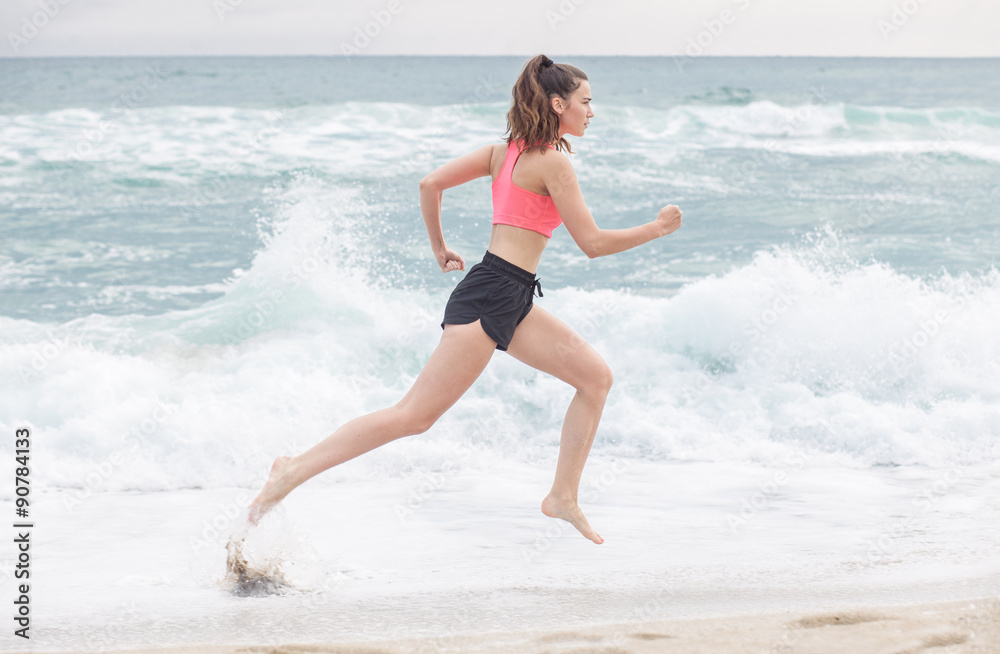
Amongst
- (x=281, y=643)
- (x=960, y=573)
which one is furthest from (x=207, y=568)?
(x=960, y=573)

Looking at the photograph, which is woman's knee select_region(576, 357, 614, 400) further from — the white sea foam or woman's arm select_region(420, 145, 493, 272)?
the white sea foam

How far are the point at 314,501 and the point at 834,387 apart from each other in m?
3.68

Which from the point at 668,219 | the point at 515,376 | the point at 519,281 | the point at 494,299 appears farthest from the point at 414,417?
the point at 515,376

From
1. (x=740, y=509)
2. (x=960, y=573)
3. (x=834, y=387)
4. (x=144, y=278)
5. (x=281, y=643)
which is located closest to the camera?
(x=281, y=643)

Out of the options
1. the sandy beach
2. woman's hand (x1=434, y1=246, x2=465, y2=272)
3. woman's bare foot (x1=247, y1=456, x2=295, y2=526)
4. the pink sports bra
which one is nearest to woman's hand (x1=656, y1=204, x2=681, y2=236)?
the pink sports bra

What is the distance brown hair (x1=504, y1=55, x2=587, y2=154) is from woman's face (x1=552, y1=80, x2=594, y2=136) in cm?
1

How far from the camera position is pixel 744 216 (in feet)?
40.5

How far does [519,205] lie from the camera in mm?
2994

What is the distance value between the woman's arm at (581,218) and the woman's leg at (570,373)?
31 cm

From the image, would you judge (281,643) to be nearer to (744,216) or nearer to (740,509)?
(740,509)

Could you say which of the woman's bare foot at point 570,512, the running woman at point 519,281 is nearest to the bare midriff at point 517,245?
the running woman at point 519,281

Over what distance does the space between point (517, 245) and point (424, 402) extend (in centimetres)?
62

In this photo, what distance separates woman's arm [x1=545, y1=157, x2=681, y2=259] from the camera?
288cm

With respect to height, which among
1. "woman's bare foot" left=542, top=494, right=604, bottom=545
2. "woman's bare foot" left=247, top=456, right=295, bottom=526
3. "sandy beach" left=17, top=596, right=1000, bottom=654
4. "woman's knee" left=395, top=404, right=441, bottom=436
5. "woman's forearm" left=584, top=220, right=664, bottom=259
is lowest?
"sandy beach" left=17, top=596, right=1000, bottom=654
